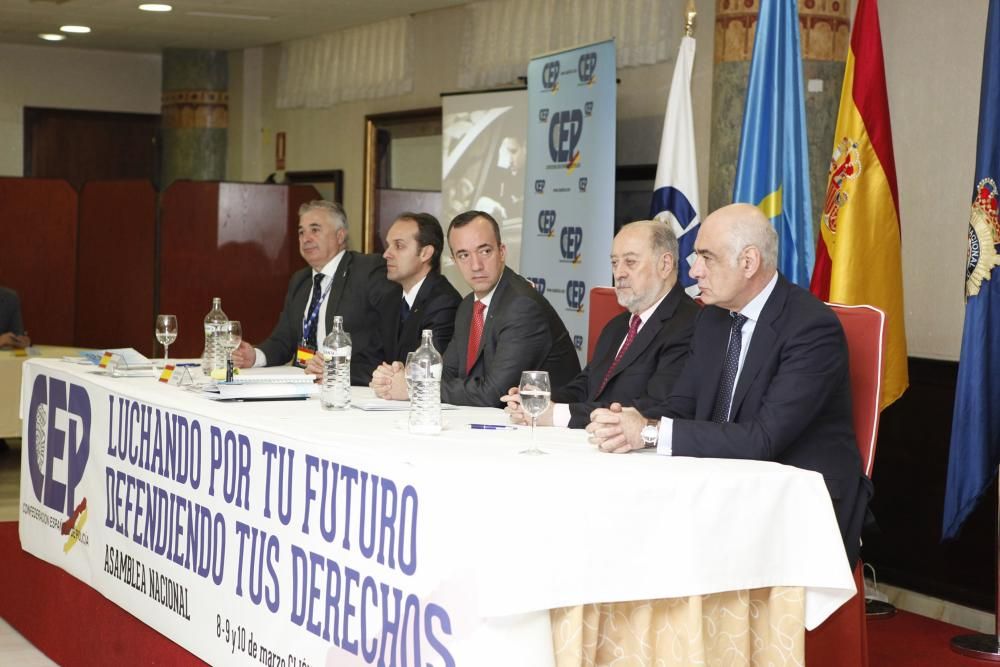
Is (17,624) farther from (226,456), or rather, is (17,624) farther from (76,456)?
(226,456)

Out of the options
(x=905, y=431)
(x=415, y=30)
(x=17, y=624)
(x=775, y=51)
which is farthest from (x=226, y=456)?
(x=415, y=30)

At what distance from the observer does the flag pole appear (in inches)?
173

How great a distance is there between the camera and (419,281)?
4.79m

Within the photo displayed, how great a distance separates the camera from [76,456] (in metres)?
4.14

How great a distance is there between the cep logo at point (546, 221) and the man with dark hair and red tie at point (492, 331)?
7.96ft

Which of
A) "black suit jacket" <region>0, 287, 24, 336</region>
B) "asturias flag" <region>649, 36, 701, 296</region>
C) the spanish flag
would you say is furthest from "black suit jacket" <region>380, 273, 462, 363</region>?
"black suit jacket" <region>0, 287, 24, 336</region>

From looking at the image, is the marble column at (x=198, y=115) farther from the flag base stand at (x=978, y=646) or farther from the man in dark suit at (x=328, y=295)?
the flag base stand at (x=978, y=646)

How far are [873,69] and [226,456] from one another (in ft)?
9.27

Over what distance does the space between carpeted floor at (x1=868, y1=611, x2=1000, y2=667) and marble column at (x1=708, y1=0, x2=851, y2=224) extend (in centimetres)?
170

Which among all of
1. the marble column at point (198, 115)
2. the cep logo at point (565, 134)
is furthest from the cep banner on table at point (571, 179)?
the marble column at point (198, 115)

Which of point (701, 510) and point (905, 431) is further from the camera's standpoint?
point (905, 431)

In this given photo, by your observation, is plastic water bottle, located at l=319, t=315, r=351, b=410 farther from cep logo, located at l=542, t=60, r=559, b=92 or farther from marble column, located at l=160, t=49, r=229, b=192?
marble column, located at l=160, t=49, r=229, b=192

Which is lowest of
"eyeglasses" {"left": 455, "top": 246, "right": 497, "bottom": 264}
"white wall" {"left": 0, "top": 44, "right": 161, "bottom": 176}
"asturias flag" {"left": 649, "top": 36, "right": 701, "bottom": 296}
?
"eyeglasses" {"left": 455, "top": 246, "right": 497, "bottom": 264}

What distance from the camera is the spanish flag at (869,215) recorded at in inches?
185
